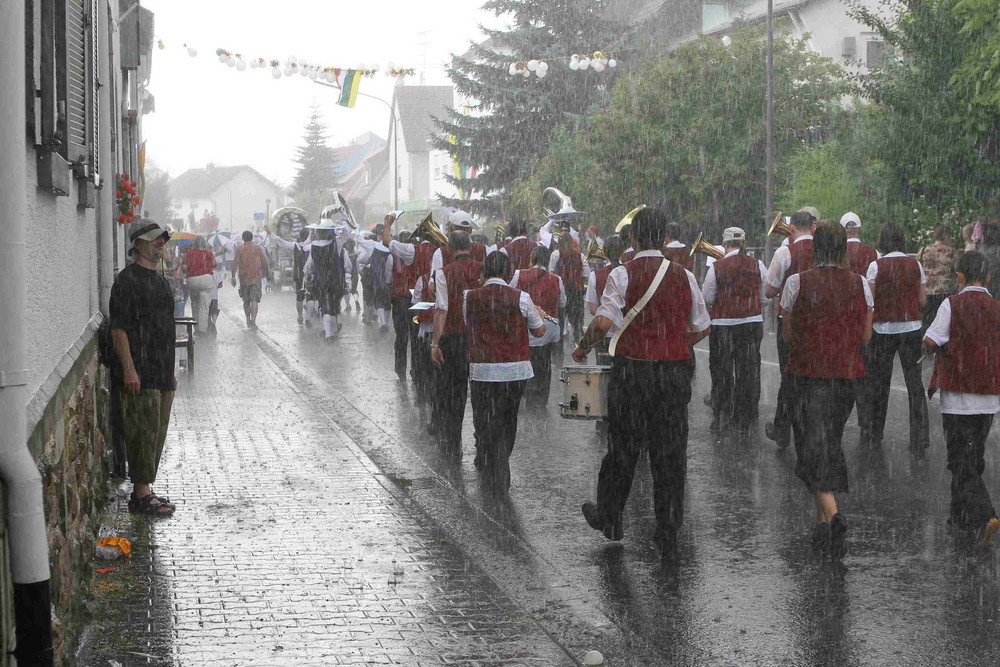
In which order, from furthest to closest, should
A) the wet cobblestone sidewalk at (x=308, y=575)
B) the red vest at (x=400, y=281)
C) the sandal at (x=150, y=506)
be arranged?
1. the red vest at (x=400, y=281)
2. the sandal at (x=150, y=506)
3. the wet cobblestone sidewalk at (x=308, y=575)

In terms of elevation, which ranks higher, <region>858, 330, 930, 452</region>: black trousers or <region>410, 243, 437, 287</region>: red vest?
<region>410, 243, 437, 287</region>: red vest

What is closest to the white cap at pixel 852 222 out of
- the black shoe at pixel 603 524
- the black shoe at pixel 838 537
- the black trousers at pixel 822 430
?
the black trousers at pixel 822 430

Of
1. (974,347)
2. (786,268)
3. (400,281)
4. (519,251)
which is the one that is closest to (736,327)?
(786,268)

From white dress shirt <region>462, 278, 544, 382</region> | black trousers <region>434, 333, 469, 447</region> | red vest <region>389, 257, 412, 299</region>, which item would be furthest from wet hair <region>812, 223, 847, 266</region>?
red vest <region>389, 257, 412, 299</region>

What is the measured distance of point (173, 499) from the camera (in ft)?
27.8

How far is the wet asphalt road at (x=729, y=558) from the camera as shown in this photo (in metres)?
5.55

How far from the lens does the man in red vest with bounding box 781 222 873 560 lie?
708 centimetres

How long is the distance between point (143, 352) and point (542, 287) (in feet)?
17.1

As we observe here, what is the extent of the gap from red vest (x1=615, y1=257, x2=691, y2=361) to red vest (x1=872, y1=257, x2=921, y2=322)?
154 inches

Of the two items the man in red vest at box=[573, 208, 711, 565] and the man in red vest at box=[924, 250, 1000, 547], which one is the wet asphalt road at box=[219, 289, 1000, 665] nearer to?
the man in red vest at box=[924, 250, 1000, 547]

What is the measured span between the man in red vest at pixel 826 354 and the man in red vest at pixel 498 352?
209 cm

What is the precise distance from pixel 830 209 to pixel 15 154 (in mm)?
24074

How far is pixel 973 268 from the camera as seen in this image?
24.9 feet

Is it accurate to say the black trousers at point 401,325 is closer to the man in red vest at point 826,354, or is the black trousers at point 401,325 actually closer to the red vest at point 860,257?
the red vest at point 860,257
